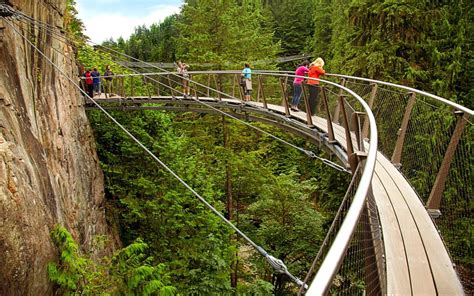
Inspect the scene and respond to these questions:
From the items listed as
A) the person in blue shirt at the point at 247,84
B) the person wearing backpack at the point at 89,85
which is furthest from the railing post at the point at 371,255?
the person wearing backpack at the point at 89,85

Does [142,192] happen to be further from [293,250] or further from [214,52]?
[214,52]

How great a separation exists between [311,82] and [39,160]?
4.98 meters

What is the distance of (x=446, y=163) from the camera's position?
3.35 meters

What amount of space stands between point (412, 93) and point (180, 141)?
931cm

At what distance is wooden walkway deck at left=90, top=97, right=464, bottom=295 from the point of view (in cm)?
238

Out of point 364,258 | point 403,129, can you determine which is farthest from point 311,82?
point 364,258

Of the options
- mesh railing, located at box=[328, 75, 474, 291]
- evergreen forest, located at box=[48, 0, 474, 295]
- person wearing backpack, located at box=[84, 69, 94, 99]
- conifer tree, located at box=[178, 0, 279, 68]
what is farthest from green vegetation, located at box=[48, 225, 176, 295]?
conifer tree, located at box=[178, 0, 279, 68]

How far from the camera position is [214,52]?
14.9 meters

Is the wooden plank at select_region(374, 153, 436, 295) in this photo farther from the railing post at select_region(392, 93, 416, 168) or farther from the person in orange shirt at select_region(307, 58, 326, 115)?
the person in orange shirt at select_region(307, 58, 326, 115)

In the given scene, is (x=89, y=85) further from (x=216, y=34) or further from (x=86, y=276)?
(x=86, y=276)

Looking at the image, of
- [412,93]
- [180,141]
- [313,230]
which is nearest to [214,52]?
[180,141]

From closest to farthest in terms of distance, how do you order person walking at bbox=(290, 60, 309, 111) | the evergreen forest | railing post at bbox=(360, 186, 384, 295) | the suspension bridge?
the suspension bridge
railing post at bbox=(360, 186, 384, 295)
person walking at bbox=(290, 60, 309, 111)
the evergreen forest

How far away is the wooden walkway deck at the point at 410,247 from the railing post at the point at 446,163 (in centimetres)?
13

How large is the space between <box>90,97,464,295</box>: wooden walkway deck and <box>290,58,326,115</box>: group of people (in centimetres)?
343
